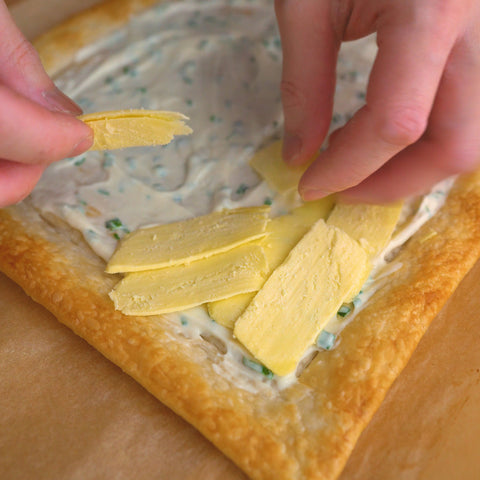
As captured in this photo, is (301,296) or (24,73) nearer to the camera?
(24,73)

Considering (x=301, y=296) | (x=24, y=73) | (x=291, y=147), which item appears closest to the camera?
(x=24, y=73)

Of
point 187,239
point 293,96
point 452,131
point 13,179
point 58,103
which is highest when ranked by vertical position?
point 452,131

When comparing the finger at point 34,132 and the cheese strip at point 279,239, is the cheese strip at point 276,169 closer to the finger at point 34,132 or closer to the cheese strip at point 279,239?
the cheese strip at point 279,239

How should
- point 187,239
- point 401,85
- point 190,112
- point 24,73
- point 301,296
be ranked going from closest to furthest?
point 401,85
point 24,73
point 301,296
point 187,239
point 190,112

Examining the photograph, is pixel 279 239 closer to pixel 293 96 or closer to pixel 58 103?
pixel 293 96

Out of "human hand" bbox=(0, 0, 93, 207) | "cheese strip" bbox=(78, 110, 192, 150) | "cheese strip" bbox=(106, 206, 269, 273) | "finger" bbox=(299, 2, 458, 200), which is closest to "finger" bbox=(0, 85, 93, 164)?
"human hand" bbox=(0, 0, 93, 207)

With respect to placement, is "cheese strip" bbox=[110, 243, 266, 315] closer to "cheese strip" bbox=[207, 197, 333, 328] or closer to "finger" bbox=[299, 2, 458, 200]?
"cheese strip" bbox=[207, 197, 333, 328]

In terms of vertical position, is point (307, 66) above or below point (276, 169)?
above

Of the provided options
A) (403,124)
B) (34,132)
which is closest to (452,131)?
(403,124)
